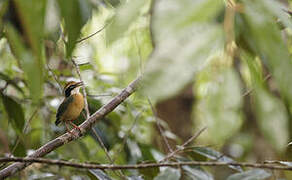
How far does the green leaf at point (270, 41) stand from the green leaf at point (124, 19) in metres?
0.23

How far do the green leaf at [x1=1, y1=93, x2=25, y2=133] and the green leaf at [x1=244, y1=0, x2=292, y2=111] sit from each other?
2.14 meters

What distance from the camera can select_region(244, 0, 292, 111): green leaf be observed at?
0.85 m

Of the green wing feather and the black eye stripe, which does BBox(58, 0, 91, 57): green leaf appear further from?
the black eye stripe

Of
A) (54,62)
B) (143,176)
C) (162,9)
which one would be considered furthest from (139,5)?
(54,62)

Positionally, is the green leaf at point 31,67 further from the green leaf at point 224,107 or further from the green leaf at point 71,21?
the green leaf at point 224,107

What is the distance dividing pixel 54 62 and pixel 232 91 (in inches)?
165

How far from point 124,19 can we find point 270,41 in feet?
0.99

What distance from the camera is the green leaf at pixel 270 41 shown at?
846mm

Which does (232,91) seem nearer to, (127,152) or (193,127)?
(127,152)

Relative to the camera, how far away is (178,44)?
0.80m

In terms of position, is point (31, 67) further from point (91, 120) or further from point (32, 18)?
point (91, 120)

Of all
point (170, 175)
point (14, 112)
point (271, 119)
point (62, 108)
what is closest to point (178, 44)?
point (271, 119)

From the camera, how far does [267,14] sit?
2.88 ft

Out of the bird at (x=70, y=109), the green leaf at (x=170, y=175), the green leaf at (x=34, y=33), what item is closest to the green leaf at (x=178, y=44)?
the green leaf at (x=34, y=33)
